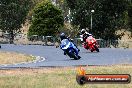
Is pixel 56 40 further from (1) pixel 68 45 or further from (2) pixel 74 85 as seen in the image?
(2) pixel 74 85

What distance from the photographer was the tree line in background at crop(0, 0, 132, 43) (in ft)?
165

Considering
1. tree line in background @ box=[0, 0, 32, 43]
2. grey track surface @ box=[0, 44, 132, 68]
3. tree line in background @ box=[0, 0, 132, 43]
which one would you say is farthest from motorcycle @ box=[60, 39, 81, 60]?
tree line in background @ box=[0, 0, 32, 43]

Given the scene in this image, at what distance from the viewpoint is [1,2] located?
5656 centimetres

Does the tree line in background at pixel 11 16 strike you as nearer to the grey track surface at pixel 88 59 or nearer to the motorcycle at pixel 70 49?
the grey track surface at pixel 88 59

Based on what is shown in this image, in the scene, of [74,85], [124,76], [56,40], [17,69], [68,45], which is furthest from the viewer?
[56,40]

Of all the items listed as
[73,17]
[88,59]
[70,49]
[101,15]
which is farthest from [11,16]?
[88,59]

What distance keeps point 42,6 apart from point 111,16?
891 cm

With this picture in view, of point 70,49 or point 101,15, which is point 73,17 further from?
point 70,49

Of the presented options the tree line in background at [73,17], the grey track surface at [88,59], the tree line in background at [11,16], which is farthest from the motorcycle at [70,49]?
the tree line in background at [11,16]

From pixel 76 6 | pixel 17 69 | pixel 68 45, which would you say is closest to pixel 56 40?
pixel 76 6

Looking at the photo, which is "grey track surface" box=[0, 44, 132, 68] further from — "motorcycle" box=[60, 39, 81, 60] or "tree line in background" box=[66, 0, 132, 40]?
"tree line in background" box=[66, 0, 132, 40]

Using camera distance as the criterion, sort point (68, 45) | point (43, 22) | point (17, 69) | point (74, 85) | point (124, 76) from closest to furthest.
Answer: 1. point (124, 76)
2. point (74, 85)
3. point (17, 69)
4. point (68, 45)
5. point (43, 22)

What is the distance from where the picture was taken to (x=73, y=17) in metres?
51.7

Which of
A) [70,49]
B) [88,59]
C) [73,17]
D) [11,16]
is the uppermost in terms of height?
[11,16]
